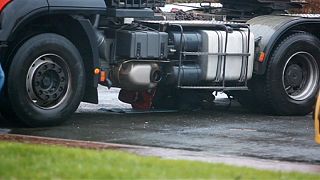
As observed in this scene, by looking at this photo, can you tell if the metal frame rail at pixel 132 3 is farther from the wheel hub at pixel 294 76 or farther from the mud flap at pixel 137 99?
the wheel hub at pixel 294 76

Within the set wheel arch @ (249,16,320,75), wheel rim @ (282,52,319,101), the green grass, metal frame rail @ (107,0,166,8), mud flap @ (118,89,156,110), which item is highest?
metal frame rail @ (107,0,166,8)

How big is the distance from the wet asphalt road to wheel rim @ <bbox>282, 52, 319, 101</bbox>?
0.45 meters

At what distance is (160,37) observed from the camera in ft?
43.1

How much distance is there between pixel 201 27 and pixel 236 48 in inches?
26.2

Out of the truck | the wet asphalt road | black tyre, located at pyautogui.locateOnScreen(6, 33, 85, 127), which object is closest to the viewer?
the wet asphalt road

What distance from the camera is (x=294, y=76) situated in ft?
47.5

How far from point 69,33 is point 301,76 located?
4315mm

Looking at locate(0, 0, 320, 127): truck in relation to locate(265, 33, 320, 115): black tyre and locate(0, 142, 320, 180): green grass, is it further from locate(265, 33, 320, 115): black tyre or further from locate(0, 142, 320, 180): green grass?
locate(0, 142, 320, 180): green grass

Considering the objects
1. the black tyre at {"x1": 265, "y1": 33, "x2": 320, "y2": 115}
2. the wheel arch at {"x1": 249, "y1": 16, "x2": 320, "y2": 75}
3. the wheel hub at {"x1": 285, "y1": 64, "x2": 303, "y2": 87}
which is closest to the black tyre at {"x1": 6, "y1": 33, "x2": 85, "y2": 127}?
the wheel arch at {"x1": 249, "y1": 16, "x2": 320, "y2": 75}

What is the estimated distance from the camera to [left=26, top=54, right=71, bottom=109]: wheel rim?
38.7ft

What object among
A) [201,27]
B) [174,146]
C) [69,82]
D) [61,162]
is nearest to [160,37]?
[201,27]

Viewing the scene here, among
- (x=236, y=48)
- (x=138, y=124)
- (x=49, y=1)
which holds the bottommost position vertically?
(x=138, y=124)

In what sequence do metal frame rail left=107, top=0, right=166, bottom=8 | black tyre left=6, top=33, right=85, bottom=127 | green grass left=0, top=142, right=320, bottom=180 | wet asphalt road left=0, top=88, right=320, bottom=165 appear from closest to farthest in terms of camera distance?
green grass left=0, top=142, right=320, bottom=180 → wet asphalt road left=0, top=88, right=320, bottom=165 → black tyre left=6, top=33, right=85, bottom=127 → metal frame rail left=107, top=0, right=166, bottom=8

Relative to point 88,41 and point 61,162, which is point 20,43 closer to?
point 88,41
